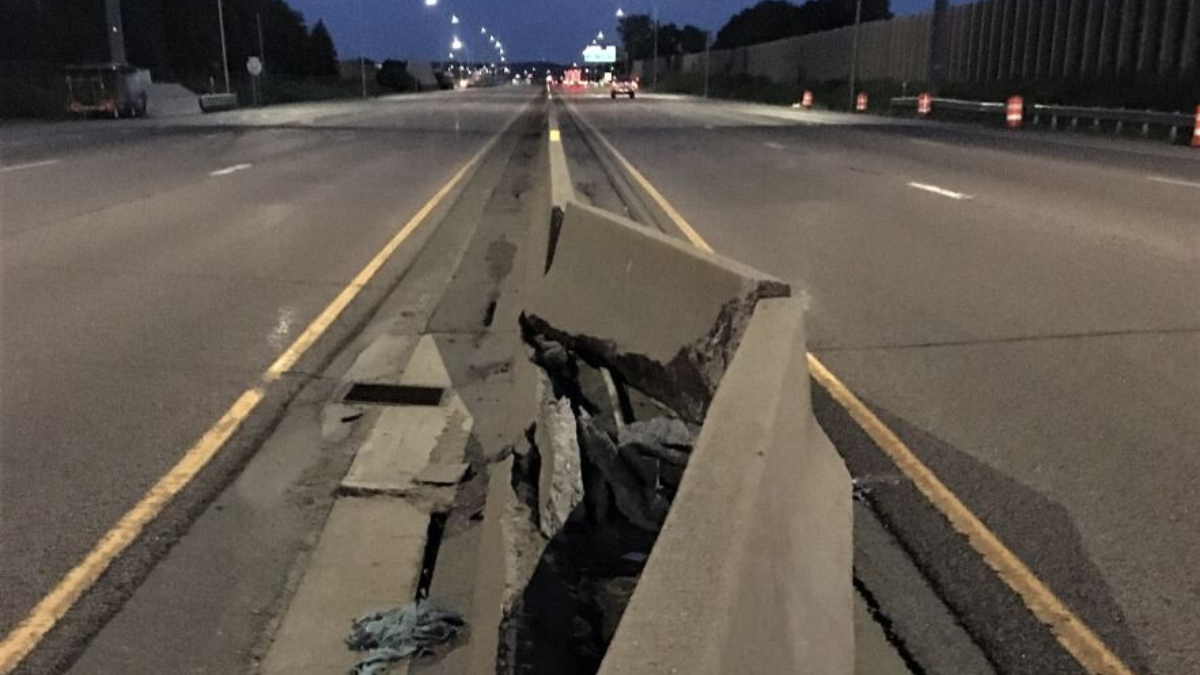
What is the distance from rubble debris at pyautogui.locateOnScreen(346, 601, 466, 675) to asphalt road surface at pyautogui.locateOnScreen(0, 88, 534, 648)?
1262 mm

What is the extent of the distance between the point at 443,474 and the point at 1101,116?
33.2 meters

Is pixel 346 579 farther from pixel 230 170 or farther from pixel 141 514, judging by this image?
pixel 230 170

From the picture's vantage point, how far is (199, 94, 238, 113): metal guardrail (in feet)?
204

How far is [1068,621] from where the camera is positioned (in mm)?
4051

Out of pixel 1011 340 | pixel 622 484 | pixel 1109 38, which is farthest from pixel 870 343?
pixel 1109 38

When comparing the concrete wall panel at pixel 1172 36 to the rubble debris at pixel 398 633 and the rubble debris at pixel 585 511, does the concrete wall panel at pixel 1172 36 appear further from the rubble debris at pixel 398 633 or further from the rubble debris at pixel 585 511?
the rubble debris at pixel 398 633

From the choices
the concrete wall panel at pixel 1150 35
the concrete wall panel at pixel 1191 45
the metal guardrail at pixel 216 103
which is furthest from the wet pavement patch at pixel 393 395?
the metal guardrail at pixel 216 103

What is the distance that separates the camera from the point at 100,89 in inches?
1918

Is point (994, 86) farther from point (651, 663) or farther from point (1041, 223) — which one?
point (651, 663)

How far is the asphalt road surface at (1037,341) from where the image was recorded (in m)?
4.63

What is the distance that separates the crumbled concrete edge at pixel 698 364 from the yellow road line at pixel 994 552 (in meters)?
0.95

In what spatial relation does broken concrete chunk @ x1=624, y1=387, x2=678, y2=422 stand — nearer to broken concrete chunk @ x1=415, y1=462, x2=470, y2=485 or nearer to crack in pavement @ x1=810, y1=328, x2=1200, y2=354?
broken concrete chunk @ x1=415, y1=462, x2=470, y2=485

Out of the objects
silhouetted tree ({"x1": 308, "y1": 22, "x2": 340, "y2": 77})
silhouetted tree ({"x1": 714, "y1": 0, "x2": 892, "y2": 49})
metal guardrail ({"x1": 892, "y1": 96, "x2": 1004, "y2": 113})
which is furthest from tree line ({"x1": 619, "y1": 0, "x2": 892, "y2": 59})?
metal guardrail ({"x1": 892, "y1": 96, "x2": 1004, "y2": 113})

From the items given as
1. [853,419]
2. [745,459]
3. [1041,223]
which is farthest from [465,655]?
[1041,223]
